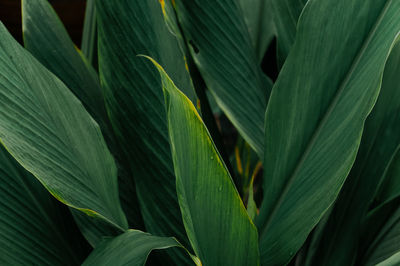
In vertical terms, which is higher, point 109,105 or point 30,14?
point 30,14

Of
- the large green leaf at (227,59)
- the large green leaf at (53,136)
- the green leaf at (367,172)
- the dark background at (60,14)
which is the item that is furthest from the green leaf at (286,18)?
the dark background at (60,14)

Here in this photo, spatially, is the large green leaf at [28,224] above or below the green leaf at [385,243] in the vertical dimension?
above

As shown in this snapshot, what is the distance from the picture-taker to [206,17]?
539 mm

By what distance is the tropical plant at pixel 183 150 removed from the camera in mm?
356

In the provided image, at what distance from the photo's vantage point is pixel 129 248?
35cm

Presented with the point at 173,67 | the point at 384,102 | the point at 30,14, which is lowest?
the point at 384,102

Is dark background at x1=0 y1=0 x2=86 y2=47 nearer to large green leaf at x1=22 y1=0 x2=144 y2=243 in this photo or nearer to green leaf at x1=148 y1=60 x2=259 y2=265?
large green leaf at x1=22 y1=0 x2=144 y2=243

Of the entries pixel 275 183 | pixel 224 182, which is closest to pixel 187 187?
pixel 224 182

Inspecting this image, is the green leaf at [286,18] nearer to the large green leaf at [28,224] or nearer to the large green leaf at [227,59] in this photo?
the large green leaf at [227,59]

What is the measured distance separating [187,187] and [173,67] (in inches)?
6.8

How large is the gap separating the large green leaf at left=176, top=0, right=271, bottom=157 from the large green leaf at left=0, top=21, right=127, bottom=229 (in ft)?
0.55

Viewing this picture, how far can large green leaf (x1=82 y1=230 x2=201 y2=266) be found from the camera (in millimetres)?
339

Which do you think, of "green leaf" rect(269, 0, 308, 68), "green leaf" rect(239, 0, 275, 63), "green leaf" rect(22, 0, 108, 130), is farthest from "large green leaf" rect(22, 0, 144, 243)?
"green leaf" rect(239, 0, 275, 63)

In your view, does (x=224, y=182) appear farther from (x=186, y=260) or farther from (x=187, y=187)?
(x=186, y=260)
